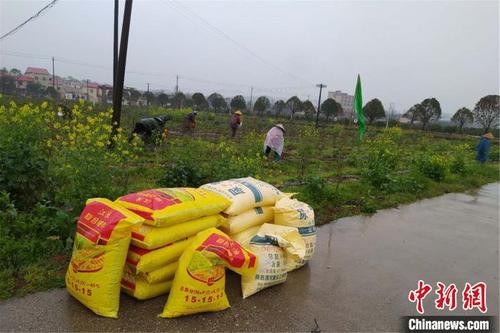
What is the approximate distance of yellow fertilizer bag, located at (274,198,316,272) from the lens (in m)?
3.71

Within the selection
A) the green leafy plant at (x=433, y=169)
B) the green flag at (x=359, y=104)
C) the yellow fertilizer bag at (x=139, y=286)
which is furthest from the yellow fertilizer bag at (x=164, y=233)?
the green flag at (x=359, y=104)

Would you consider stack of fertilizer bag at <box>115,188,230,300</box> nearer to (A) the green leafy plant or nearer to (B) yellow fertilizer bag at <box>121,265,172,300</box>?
→ (B) yellow fertilizer bag at <box>121,265,172,300</box>

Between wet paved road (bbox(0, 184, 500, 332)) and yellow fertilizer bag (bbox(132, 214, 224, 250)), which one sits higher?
yellow fertilizer bag (bbox(132, 214, 224, 250))

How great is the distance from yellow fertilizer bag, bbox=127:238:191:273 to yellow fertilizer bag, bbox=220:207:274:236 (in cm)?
61

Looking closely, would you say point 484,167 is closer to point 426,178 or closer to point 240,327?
point 426,178

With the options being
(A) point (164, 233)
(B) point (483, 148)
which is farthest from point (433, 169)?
(A) point (164, 233)

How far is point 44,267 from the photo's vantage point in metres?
3.16

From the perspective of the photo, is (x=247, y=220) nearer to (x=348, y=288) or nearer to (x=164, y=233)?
(x=164, y=233)

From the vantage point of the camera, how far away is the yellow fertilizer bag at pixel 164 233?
2.75 m

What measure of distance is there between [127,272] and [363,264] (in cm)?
251

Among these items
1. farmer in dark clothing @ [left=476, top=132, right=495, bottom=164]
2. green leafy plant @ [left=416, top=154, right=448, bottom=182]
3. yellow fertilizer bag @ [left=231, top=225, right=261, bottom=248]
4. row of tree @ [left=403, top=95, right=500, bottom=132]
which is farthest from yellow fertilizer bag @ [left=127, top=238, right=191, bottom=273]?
row of tree @ [left=403, top=95, right=500, bottom=132]

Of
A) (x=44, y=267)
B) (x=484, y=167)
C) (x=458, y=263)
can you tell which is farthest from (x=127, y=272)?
(x=484, y=167)

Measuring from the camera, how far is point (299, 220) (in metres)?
3.71

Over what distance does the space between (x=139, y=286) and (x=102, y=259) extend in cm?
40
